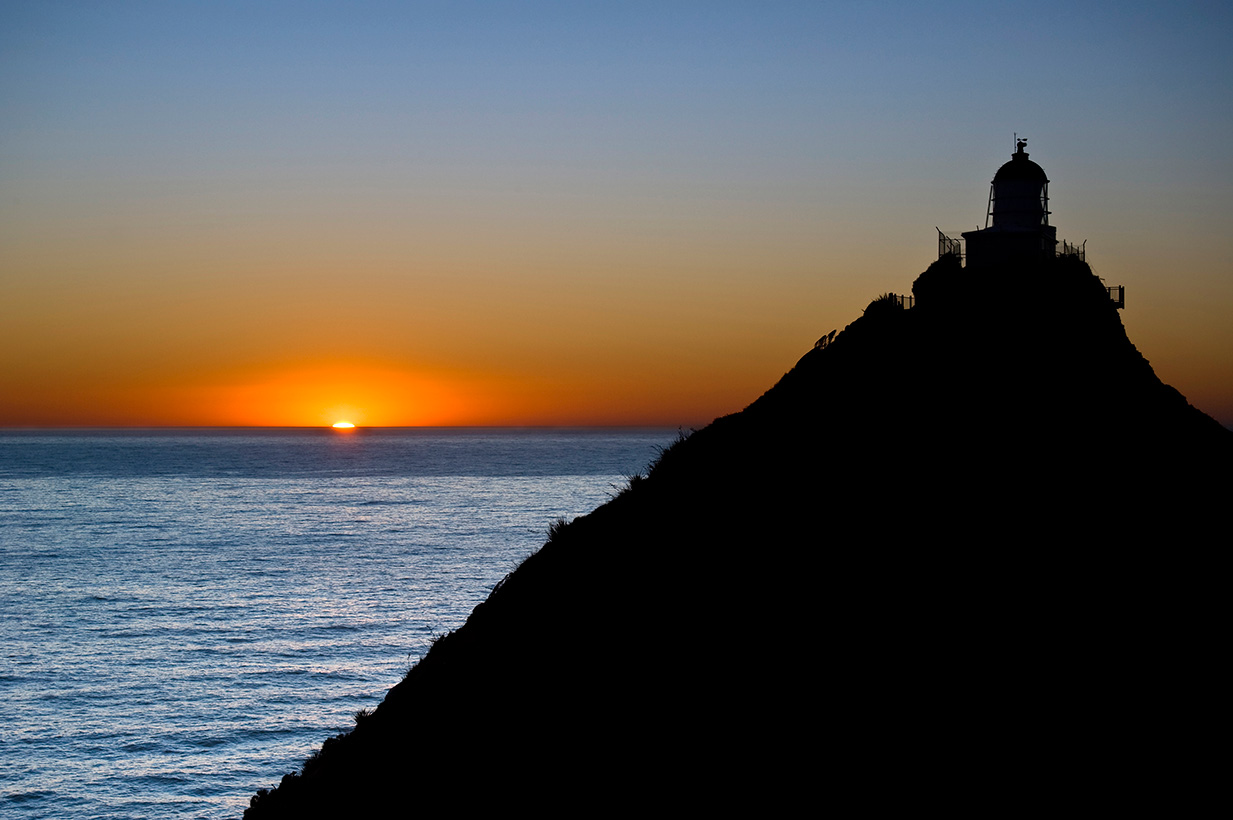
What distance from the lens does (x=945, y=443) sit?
79.7 ft

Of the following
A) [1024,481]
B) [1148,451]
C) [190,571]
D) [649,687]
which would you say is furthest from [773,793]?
[190,571]

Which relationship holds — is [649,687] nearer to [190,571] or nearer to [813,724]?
[813,724]

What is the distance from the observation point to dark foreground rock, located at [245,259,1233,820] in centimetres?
1709

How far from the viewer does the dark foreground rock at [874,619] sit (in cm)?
1709

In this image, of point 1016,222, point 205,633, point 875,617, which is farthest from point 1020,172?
point 205,633

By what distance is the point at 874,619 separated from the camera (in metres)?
19.4

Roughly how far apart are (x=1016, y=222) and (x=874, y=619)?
22.5 m

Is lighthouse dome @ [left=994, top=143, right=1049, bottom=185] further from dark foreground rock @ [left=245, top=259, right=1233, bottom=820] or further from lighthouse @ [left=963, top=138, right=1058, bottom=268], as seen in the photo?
dark foreground rock @ [left=245, top=259, right=1233, bottom=820]

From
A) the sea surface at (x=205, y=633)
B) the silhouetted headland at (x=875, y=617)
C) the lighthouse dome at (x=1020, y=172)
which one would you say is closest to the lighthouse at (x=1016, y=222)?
the lighthouse dome at (x=1020, y=172)

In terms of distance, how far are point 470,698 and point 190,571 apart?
61.1m

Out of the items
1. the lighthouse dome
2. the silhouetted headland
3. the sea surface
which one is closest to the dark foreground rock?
the silhouetted headland

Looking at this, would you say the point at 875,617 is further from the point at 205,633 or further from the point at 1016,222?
the point at 205,633

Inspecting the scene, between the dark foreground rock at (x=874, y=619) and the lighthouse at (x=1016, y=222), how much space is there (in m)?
5.44

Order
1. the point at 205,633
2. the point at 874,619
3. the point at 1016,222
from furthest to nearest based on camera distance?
the point at 205,633, the point at 1016,222, the point at 874,619
